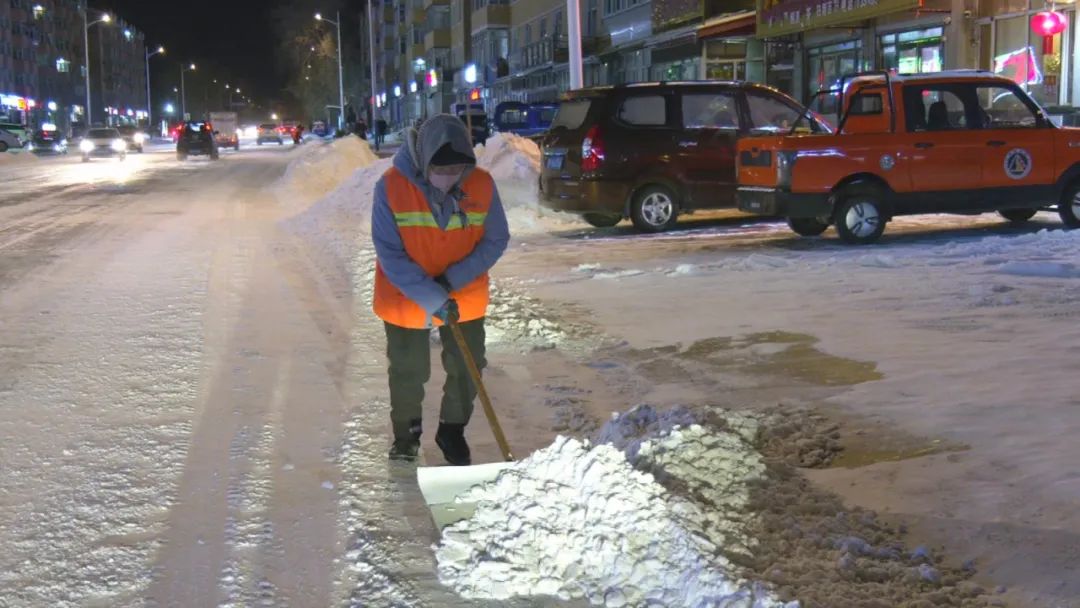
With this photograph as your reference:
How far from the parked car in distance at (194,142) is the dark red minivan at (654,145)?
113ft

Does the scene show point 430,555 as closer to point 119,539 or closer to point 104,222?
point 119,539

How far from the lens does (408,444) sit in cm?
530

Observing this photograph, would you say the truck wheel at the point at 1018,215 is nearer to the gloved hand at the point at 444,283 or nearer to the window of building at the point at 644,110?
the window of building at the point at 644,110

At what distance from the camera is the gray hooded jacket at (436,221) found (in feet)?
15.6

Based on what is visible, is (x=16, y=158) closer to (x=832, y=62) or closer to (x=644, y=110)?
(x=832, y=62)

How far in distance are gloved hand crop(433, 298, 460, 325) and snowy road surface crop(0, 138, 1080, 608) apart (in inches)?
30.9

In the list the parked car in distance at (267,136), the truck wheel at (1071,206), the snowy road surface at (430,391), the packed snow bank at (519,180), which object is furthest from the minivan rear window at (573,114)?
the parked car in distance at (267,136)

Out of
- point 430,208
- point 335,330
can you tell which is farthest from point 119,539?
point 335,330

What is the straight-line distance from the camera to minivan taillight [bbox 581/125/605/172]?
533 inches

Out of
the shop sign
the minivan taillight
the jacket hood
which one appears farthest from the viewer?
the shop sign

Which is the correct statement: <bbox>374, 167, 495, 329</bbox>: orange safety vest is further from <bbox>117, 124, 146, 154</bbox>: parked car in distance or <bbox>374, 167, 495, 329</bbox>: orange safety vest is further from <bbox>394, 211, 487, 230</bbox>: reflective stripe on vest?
<bbox>117, 124, 146, 154</bbox>: parked car in distance

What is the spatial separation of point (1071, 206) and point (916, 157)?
205cm

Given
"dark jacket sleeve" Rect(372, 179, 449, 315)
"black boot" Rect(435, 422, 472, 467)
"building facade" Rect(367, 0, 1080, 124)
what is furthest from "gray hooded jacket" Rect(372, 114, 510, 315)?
"building facade" Rect(367, 0, 1080, 124)

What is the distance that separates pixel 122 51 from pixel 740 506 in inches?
5816
